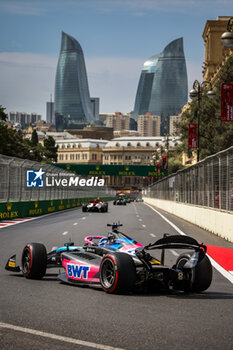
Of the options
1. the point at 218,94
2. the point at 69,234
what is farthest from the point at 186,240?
the point at 218,94

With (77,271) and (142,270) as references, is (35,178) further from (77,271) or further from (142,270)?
(142,270)

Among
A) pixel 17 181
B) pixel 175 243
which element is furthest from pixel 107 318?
pixel 17 181

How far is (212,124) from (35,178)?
2584cm

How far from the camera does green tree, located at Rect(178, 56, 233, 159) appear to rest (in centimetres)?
5609

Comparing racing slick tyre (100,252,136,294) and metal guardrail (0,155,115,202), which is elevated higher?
metal guardrail (0,155,115,202)

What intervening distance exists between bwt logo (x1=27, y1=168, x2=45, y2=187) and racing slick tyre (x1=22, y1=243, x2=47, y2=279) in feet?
89.3

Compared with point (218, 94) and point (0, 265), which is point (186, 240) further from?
point (218, 94)

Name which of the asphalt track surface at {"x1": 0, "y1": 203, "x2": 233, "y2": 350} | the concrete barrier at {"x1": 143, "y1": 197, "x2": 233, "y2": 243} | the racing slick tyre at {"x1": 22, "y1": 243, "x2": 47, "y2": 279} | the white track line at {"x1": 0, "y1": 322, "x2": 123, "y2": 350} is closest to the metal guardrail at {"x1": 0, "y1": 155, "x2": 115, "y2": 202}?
the concrete barrier at {"x1": 143, "y1": 197, "x2": 233, "y2": 243}

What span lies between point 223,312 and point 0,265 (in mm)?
5775

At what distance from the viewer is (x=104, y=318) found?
691cm

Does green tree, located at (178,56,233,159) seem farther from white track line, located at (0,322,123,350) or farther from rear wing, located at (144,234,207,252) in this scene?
Result: white track line, located at (0,322,123,350)

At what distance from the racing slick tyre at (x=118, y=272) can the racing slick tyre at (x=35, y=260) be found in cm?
143

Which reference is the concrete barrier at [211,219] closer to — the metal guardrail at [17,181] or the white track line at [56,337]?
the metal guardrail at [17,181]

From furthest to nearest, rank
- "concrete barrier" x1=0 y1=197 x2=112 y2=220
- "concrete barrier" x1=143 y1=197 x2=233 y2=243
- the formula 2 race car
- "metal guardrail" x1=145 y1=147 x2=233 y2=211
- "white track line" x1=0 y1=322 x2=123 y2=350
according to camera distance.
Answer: "concrete barrier" x1=0 y1=197 x2=112 y2=220 < "metal guardrail" x1=145 y1=147 x2=233 y2=211 < "concrete barrier" x1=143 y1=197 x2=233 y2=243 < the formula 2 race car < "white track line" x1=0 y1=322 x2=123 y2=350
